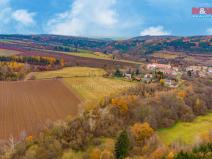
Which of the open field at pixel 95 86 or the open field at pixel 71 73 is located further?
the open field at pixel 71 73

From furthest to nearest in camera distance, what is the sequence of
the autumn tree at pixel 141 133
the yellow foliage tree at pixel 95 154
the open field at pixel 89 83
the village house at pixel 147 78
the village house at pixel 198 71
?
the village house at pixel 198 71 → the village house at pixel 147 78 → the open field at pixel 89 83 → the autumn tree at pixel 141 133 → the yellow foliage tree at pixel 95 154

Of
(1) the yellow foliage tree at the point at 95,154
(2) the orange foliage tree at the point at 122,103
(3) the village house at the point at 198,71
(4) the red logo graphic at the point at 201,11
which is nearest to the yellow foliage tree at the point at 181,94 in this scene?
(2) the orange foliage tree at the point at 122,103

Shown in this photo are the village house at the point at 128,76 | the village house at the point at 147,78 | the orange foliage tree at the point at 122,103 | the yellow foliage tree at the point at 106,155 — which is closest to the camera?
the yellow foliage tree at the point at 106,155

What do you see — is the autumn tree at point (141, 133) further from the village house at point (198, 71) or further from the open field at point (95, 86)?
the village house at point (198, 71)

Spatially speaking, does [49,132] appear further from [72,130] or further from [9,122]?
[9,122]

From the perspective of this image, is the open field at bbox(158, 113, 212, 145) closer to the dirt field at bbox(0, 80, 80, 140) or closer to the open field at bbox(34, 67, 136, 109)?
the dirt field at bbox(0, 80, 80, 140)

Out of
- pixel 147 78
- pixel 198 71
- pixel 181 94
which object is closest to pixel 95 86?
pixel 147 78

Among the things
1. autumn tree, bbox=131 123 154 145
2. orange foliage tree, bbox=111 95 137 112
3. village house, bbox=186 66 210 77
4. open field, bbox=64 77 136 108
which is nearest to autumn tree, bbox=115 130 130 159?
autumn tree, bbox=131 123 154 145

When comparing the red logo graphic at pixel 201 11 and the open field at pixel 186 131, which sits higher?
the red logo graphic at pixel 201 11

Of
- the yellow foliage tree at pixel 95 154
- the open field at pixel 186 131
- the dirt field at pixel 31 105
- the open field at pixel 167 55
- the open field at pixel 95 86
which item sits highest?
the open field at pixel 167 55
